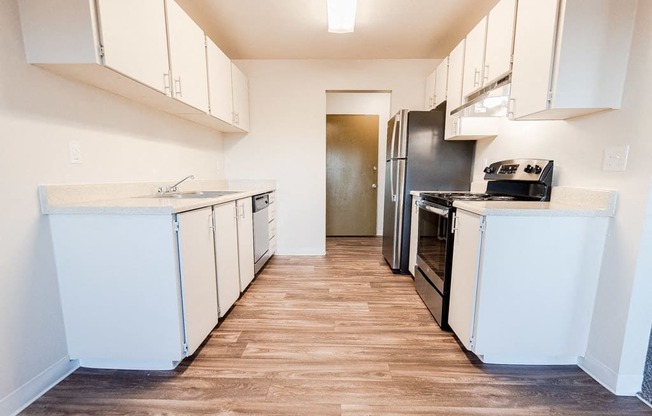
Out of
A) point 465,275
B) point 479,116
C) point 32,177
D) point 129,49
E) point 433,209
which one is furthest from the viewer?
point 479,116

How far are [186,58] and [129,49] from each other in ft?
2.01

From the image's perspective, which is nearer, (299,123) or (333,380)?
(333,380)

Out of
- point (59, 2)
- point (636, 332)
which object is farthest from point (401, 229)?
point (59, 2)

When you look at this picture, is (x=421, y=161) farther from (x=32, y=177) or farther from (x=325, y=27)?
(x=32, y=177)

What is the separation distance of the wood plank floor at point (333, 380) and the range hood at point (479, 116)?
1.56 metres

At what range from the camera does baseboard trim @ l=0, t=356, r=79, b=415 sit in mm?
1178

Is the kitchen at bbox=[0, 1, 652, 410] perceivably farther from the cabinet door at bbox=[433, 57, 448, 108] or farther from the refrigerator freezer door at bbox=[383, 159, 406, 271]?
the refrigerator freezer door at bbox=[383, 159, 406, 271]

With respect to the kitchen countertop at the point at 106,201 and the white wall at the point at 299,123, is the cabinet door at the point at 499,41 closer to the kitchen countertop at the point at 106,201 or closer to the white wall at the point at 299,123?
the white wall at the point at 299,123

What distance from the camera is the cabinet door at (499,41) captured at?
1666 millimetres

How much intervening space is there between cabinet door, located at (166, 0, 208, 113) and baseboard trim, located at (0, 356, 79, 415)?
63.8 inches

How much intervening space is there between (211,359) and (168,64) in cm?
177

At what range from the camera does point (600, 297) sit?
4.66ft

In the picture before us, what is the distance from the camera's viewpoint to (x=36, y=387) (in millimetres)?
1286

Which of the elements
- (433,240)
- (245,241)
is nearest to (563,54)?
(433,240)
